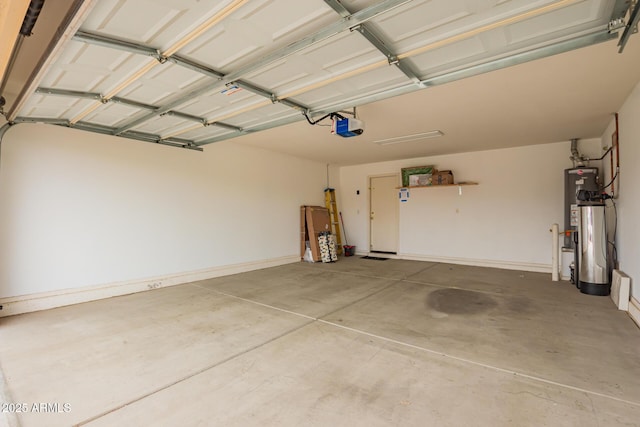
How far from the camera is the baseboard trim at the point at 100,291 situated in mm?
3678

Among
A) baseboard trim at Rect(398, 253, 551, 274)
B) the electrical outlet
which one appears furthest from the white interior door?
the electrical outlet

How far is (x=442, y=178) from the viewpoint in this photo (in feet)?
22.3

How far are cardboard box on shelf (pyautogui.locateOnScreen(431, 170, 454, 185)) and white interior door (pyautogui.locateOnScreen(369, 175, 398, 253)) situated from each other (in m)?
1.27

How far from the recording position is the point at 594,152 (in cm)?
545

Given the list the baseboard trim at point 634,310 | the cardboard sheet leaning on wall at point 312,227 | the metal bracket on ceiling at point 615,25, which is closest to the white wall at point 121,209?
the cardboard sheet leaning on wall at point 312,227

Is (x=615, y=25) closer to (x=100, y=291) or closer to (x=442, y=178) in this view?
(x=442, y=178)

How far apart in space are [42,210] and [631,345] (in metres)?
6.54

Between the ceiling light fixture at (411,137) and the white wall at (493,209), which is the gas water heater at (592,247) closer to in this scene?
the white wall at (493,209)

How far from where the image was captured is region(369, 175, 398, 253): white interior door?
805 cm

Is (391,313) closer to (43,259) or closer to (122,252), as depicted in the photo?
(122,252)

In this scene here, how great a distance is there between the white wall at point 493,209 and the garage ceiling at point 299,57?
8.27ft

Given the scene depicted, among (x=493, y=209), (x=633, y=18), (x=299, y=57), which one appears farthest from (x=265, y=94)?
(x=493, y=209)

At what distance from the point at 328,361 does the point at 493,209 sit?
18.4 ft

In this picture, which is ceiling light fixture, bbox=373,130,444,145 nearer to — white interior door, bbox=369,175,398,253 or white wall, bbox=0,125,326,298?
white interior door, bbox=369,175,398,253
